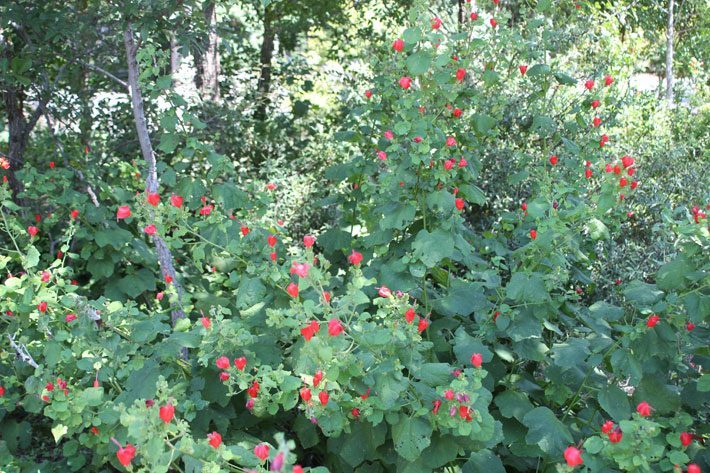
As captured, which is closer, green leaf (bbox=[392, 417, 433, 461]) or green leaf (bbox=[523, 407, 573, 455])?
green leaf (bbox=[392, 417, 433, 461])

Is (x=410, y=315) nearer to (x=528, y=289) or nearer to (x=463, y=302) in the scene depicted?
(x=528, y=289)

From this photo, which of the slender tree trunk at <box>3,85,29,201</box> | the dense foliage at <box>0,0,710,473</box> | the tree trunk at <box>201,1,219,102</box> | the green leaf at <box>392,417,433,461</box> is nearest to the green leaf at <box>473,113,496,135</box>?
the dense foliage at <box>0,0,710,473</box>

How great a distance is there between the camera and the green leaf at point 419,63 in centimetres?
272

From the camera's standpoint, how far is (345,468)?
2.70 m

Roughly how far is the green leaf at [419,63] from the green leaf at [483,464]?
1.37 metres

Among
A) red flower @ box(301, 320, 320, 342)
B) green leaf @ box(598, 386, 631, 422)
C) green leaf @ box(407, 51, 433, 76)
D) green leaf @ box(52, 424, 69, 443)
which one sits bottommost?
green leaf @ box(52, 424, 69, 443)

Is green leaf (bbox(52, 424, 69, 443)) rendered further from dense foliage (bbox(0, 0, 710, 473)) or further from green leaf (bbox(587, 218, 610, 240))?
green leaf (bbox(587, 218, 610, 240))

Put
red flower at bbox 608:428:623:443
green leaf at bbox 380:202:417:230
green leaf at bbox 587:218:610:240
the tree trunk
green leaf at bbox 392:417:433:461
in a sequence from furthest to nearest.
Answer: the tree trunk < green leaf at bbox 380:202:417:230 < green leaf at bbox 587:218:610:240 < green leaf at bbox 392:417:433:461 < red flower at bbox 608:428:623:443

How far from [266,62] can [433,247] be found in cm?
416

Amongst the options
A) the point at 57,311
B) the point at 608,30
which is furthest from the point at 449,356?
the point at 608,30

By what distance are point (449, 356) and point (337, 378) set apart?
0.94 m

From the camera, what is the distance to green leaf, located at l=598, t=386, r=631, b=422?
95.0 inches

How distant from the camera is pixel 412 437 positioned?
2143 mm

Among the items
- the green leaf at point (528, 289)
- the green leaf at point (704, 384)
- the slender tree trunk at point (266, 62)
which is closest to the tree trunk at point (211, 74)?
the slender tree trunk at point (266, 62)
